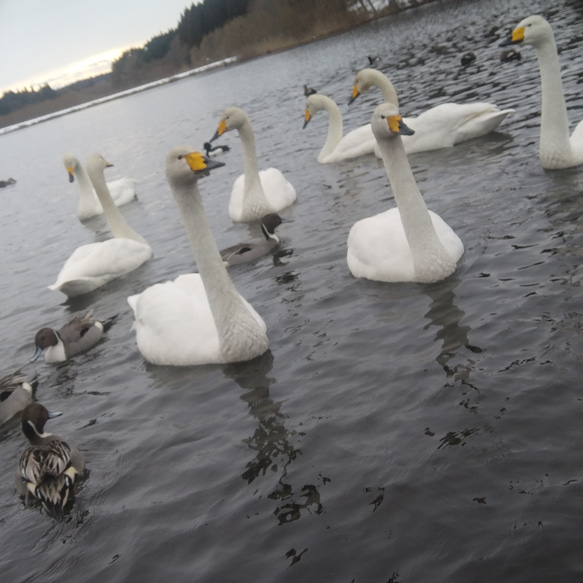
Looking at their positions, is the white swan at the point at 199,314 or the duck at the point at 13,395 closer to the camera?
the white swan at the point at 199,314

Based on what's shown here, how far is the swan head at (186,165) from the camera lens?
5.66 metres

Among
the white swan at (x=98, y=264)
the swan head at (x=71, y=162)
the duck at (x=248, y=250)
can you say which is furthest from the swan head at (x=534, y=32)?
the swan head at (x=71, y=162)

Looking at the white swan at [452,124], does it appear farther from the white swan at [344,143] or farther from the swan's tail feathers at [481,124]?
the white swan at [344,143]

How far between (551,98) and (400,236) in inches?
109

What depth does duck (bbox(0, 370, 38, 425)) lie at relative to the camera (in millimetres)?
6422

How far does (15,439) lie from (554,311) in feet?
14.1

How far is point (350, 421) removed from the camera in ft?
15.6

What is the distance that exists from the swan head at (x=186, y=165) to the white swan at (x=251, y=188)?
4794mm

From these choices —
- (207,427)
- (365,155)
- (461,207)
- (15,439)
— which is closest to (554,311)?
(207,427)

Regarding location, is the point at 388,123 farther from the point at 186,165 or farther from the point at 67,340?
the point at 67,340

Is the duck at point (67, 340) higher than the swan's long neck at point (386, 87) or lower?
lower

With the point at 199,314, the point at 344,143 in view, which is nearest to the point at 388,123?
the point at 199,314

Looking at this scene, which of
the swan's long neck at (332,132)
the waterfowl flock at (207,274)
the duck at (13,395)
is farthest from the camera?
the swan's long neck at (332,132)

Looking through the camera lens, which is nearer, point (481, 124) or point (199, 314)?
point (199, 314)
